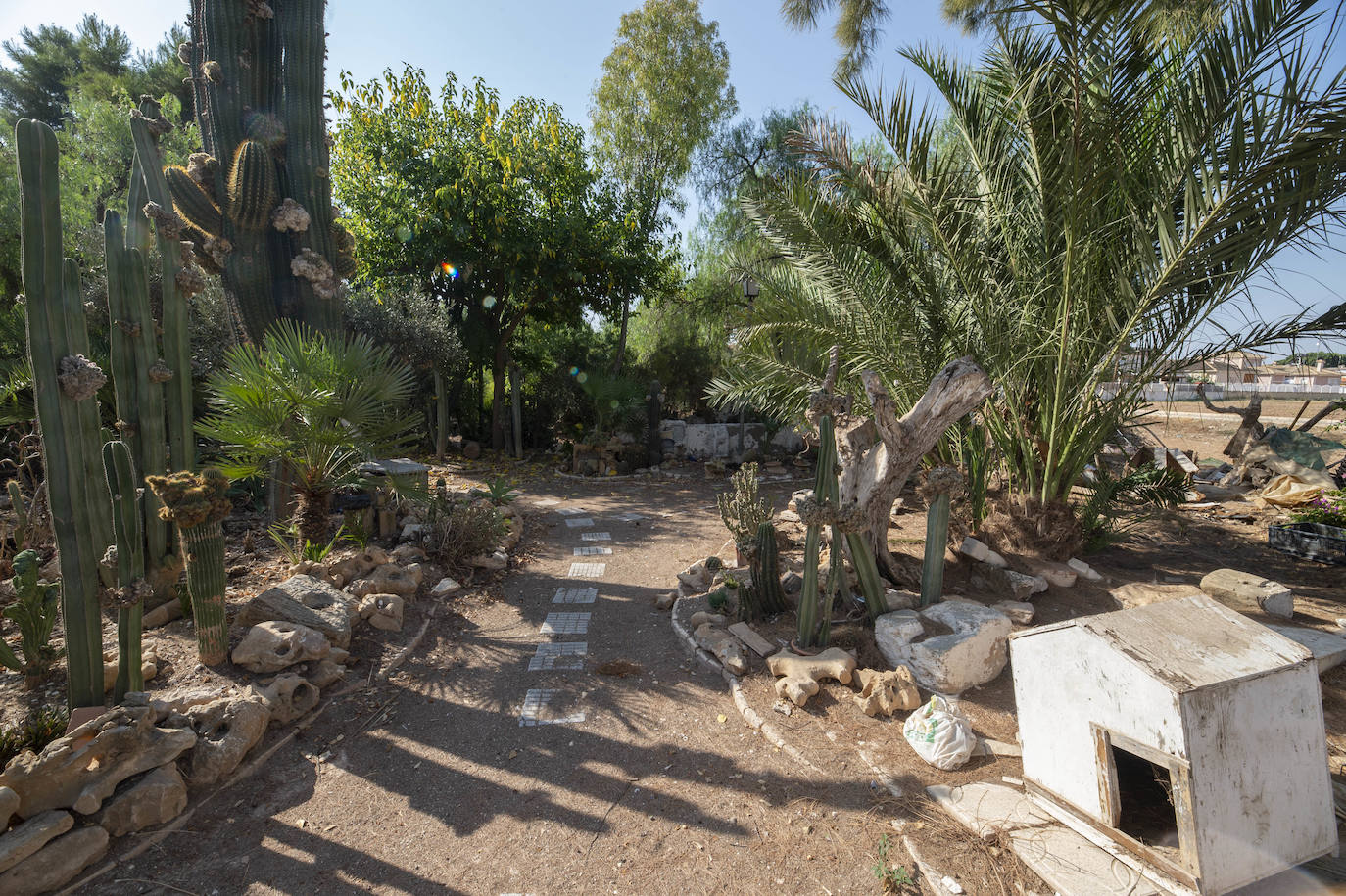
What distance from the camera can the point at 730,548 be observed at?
6.53 m

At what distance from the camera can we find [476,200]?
1152 cm

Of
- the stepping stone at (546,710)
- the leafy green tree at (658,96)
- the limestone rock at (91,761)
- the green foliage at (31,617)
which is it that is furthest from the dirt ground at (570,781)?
the leafy green tree at (658,96)

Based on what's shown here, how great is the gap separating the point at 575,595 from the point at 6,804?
3609 mm

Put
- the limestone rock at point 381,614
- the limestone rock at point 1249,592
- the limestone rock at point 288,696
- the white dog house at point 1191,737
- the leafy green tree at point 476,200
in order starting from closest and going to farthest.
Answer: the white dog house at point 1191,737, the limestone rock at point 288,696, the limestone rock at point 1249,592, the limestone rock at point 381,614, the leafy green tree at point 476,200

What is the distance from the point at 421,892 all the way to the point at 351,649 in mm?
2216

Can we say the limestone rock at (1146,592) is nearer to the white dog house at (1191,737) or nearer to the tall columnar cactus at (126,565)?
the white dog house at (1191,737)

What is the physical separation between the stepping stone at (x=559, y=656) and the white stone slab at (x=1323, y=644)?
4132 mm

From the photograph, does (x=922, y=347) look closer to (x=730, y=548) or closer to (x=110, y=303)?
(x=730, y=548)

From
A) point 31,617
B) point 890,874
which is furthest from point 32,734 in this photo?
point 890,874

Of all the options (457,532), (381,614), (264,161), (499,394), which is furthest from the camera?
(499,394)

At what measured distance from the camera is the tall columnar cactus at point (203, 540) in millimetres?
3430

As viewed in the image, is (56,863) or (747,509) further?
(747,509)

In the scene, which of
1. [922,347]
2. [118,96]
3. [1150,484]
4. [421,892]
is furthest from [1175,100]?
[118,96]

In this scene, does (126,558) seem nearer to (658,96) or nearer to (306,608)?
(306,608)
